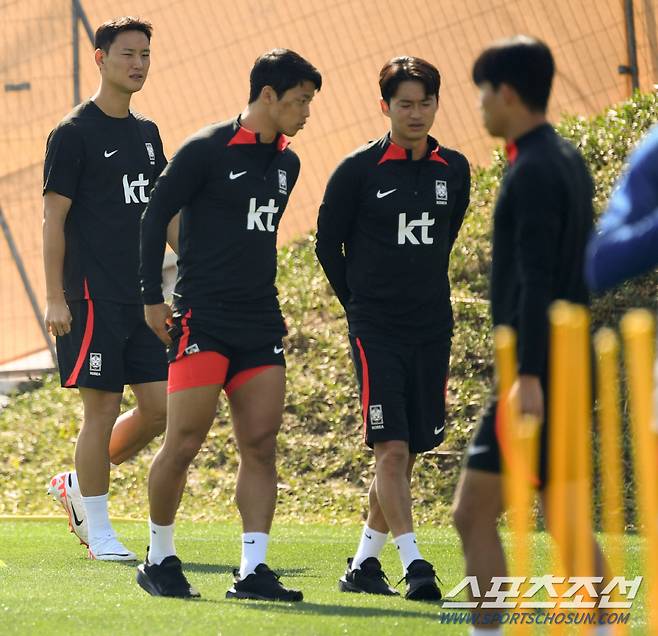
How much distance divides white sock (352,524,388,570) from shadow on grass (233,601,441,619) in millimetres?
617

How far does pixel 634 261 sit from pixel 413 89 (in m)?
3.18

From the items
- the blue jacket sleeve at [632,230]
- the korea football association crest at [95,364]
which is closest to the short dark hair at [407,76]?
the korea football association crest at [95,364]

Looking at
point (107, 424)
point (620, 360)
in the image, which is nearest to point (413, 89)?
point (107, 424)

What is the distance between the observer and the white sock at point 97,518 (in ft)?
25.9

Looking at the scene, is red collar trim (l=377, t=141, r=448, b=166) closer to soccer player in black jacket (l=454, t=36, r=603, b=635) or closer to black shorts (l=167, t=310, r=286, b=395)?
black shorts (l=167, t=310, r=286, b=395)

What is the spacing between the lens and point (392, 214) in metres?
6.82

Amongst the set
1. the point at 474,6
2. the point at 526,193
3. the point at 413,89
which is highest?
the point at 474,6

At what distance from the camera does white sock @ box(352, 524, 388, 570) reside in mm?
6820

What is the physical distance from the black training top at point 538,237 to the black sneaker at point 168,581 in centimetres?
236

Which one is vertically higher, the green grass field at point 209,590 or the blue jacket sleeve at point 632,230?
the blue jacket sleeve at point 632,230

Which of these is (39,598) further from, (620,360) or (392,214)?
(620,360)

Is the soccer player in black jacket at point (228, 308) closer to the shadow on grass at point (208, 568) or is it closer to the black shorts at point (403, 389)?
the black shorts at point (403, 389)

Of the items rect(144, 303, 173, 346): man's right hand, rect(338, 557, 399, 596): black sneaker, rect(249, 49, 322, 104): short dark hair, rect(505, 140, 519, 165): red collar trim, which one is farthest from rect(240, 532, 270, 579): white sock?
rect(505, 140, 519, 165): red collar trim

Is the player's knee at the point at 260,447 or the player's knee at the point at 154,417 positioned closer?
the player's knee at the point at 260,447
